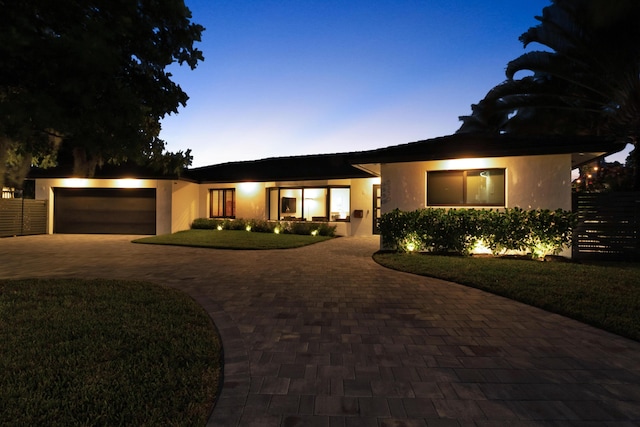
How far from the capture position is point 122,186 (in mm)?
15719

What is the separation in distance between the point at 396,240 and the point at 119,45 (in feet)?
25.5

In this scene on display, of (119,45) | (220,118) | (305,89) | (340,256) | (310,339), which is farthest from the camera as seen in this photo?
(220,118)

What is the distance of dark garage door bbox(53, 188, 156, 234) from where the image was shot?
1594cm

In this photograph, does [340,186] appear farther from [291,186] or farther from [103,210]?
[103,210]

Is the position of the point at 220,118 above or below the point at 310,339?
above

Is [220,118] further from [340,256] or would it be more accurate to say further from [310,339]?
[310,339]

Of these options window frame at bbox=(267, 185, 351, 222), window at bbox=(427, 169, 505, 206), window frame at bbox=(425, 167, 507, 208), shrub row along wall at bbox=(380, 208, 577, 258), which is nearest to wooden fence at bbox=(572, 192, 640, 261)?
shrub row along wall at bbox=(380, 208, 577, 258)

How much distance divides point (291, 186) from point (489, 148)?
33.1ft

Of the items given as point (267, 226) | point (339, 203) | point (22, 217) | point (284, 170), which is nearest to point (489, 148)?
point (339, 203)

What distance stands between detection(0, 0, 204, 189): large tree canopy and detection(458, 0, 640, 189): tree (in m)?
9.96

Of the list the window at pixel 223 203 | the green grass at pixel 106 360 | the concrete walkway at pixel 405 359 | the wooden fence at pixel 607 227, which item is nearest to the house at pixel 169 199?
the window at pixel 223 203

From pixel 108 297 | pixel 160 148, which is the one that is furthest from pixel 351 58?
pixel 108 297

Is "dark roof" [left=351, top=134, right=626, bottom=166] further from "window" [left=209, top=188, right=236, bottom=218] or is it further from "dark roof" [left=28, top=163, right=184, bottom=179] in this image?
"dark roof" [left=28, top=163, right=184, bottom=179]

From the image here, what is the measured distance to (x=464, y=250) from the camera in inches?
343
